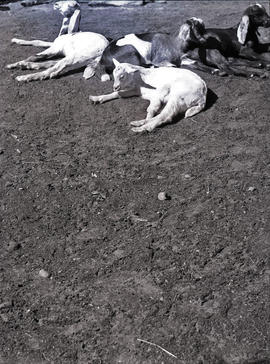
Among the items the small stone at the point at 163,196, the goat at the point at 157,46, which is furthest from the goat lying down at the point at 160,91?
the small stone at the point at 163,196

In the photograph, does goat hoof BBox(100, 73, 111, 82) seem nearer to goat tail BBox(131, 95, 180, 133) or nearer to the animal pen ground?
the animal pen ground

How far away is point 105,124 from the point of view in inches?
235

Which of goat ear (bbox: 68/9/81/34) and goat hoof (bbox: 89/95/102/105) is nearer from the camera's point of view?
goat hoof (bbox: 89/95/102/105)

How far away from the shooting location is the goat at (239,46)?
7.12m

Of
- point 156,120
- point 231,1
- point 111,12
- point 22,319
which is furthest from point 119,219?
point 231,1

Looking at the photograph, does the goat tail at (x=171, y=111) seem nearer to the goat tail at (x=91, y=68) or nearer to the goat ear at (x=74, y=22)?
the goat tail at (x=91, y=68)

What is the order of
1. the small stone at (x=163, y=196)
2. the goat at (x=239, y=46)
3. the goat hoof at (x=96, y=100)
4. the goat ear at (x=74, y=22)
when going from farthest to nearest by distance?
1. the goat ear at (x=74, y=22)
2. the goat at (x=239, y=46)
3. the goat hoof at (x=96, y=100)
4. the small stone at (x=163, y=196)

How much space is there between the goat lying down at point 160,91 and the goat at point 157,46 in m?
0.52

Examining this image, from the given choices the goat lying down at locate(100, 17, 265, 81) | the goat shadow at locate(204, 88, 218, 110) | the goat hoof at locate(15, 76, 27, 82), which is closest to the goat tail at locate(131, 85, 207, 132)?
the goat shadow at locate(204, 88, 218, 110)

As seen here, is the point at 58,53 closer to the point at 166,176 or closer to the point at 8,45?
the point at 8,45

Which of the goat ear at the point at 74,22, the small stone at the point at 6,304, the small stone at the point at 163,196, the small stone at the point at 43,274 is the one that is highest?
the goat ear at the point at 74,22

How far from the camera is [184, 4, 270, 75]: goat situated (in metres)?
7.12

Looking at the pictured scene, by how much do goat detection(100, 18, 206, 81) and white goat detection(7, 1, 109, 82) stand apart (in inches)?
7.3

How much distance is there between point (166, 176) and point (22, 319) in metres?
1.83
